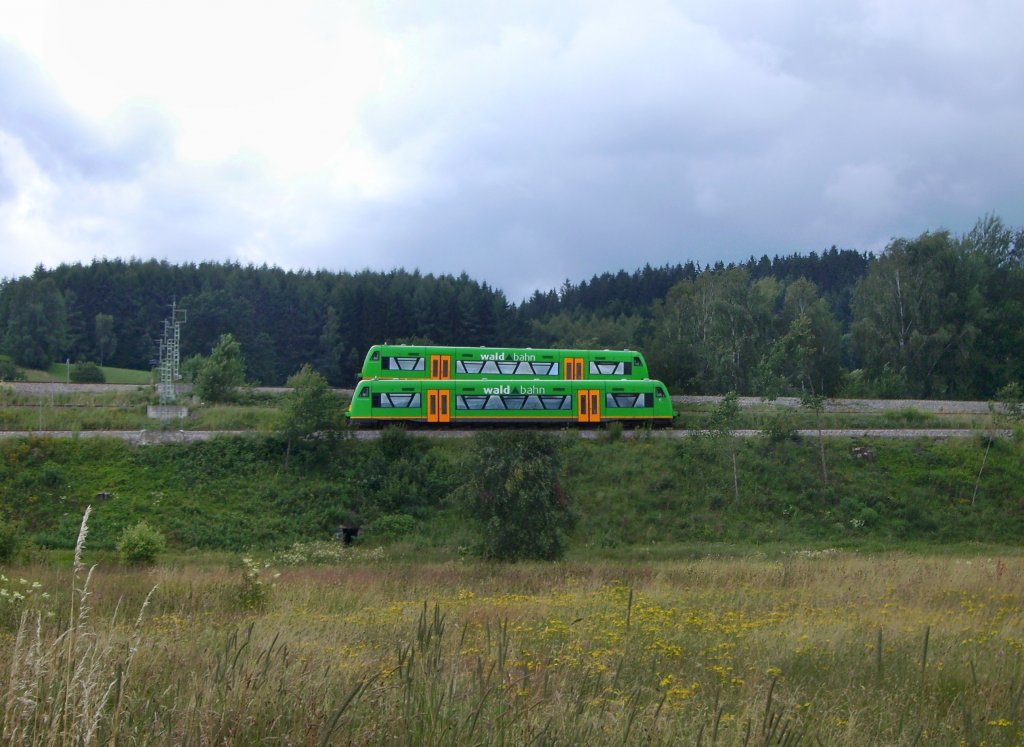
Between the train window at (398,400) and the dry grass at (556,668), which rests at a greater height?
the train window at (398,400)

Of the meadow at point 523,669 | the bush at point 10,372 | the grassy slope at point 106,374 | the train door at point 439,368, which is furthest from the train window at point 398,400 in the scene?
the bush at point 10,372

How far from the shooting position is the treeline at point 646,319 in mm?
61000

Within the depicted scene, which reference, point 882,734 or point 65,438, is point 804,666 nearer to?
point 882,734

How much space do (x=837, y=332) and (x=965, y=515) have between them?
3593 centimetres

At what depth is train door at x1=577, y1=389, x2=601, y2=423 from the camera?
131ft

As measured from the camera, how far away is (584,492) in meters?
33.6

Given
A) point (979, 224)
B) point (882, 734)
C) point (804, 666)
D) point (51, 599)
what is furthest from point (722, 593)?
point (979, 224)

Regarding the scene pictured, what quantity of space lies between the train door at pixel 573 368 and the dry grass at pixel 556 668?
30.5 meters

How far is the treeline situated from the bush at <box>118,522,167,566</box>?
25.2m

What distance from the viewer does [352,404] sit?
38.2m

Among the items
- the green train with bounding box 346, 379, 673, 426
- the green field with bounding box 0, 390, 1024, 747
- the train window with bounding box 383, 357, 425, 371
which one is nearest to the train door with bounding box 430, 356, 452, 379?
the train window with bounding box 383, 357, 425, 371

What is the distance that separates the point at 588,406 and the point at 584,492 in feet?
22.9

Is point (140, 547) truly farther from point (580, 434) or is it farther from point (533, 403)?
point (533, 403)

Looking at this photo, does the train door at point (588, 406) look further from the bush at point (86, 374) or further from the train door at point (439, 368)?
the bush at point (86, 374)
